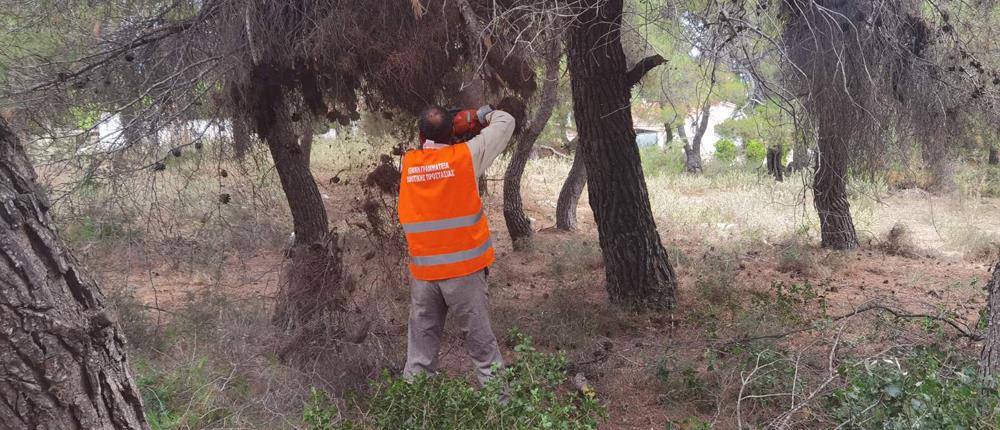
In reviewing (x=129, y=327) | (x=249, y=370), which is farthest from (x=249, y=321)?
(x=249, y=370)

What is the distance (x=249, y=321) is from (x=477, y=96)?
Result: 2454 millimetres

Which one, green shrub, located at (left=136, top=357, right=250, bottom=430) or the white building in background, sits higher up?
the white building in background

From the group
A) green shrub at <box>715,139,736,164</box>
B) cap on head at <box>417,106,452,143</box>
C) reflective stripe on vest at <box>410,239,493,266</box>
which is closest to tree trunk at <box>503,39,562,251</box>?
cap on head at <box>417,106,452,143</box>

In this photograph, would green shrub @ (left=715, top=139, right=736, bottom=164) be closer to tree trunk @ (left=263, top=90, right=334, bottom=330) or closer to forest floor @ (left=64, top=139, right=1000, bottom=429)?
forest floor @ (left=64, top=139, right=1000, bottom=429)

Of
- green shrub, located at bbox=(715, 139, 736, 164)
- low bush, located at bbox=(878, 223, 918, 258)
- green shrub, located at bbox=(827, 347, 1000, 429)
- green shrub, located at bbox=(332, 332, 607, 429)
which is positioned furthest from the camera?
green shrub, located at bbox=(715, 139, 736, 164)

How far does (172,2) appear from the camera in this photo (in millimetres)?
5809

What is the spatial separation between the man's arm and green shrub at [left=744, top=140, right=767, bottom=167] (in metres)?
18.3

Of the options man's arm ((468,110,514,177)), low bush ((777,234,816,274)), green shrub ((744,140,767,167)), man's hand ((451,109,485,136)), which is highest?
man's hand ((451,109,485,136))

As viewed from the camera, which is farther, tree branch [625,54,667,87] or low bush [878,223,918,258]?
low bush [878,223,918,258]

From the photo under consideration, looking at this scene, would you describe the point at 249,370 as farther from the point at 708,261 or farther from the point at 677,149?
the point at 677,149

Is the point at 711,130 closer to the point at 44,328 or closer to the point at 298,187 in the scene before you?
the point at 298,187

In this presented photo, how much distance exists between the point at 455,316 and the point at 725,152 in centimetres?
2069

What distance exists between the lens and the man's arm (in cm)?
380

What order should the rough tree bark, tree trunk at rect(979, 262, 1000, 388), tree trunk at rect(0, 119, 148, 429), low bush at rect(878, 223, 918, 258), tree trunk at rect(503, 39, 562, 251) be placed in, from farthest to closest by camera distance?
the rough tree bark < tree trunk at rect(503, 39, 562, 251) < low bush at rect(878, 223, 918, 258) < tree trunk at rect(979, 262, 1000, 388) < tree trunk at rect(0, 119, 148, 429)
